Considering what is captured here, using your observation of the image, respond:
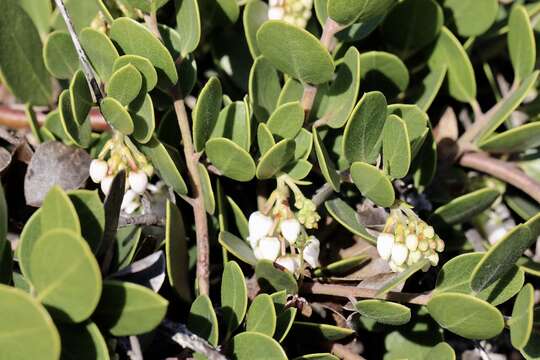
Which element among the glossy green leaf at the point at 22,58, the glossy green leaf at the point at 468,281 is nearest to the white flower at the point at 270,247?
the glossy green leaf at the point at 468,281

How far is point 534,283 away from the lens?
1.99m

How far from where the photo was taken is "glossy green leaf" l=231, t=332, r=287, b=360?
1.33 metres

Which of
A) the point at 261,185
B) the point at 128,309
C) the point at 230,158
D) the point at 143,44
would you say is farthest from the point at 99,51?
the point at 128,309

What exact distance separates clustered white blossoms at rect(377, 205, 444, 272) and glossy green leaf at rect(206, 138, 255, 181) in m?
0.31

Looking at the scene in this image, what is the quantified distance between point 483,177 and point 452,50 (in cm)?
36

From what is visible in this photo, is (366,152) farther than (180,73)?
No

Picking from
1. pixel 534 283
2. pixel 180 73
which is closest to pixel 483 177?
pixel 534 283

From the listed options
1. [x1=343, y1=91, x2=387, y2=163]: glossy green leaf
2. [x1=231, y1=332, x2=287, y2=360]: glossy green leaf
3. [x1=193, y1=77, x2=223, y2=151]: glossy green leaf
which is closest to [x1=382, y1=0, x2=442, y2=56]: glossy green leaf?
[x1=343, y1=91, x2=387, y2=163]: glossy green leaf

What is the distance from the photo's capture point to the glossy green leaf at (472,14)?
6.30 ft

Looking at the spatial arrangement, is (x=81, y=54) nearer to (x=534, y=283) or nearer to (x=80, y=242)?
(x=80, y=242)

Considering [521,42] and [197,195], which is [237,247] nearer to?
[197,195]

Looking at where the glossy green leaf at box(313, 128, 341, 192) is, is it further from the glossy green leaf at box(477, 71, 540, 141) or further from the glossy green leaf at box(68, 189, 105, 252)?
the glossy green leaf at box(477, 71, 540, 141)

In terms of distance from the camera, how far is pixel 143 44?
1.48 metres

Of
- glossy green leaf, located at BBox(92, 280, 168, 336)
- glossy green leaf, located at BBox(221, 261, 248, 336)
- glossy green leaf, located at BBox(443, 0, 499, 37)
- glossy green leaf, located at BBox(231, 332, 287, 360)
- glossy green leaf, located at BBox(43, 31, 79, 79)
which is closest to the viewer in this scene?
glossy green leaf, located at BBox(92, 280, 168, 336)
